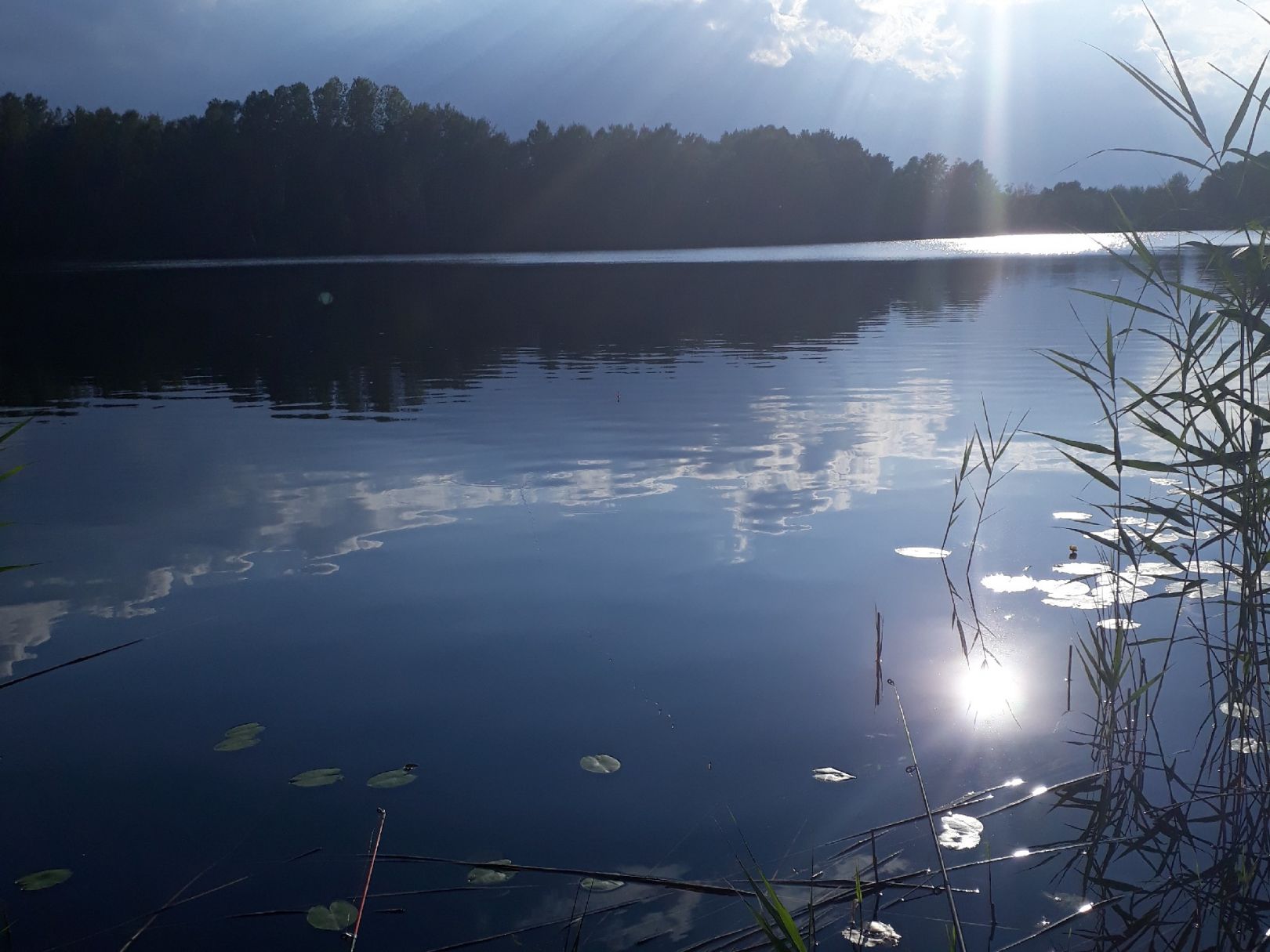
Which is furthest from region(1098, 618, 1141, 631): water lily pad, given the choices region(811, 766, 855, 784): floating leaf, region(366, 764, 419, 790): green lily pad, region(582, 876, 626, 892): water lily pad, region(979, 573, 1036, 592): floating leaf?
region(366, 764, 419, 790): green lily pad

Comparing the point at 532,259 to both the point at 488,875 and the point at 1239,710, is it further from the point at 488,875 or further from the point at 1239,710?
the point at 488,875

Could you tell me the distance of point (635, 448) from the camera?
938cm

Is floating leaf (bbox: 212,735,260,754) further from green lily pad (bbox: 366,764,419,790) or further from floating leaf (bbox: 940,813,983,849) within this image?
floating leaf (bbox: 940,813,983,849)

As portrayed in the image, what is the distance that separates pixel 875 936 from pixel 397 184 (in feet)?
271

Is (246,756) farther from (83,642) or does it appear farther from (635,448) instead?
(635,448)

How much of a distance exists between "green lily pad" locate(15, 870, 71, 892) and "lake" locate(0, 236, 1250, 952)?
0.04 meters

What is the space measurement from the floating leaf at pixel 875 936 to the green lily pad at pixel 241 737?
7.48 feet

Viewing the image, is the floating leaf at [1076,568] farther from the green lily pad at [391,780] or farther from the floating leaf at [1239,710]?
the green lily pad at [391,780]

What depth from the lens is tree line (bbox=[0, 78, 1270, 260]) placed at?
7225 cm

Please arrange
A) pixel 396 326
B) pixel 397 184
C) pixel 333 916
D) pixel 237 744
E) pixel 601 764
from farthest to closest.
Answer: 1. pixel 397 184
2. pixel 396 326
3. pixel 237 744
4. pixel 601 764
5. pixel 333 916

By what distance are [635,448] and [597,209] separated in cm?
8236

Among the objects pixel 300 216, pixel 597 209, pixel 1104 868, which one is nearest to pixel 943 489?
pixel 1104 868

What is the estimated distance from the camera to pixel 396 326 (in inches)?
895

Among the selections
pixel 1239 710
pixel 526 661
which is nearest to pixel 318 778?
pixel 526 661
